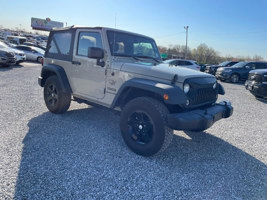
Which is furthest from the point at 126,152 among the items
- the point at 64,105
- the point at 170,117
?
the point at 64,105

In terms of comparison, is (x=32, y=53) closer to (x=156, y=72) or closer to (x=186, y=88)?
(x=156, y=72)

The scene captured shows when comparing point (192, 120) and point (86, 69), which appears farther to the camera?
point (86, 69)

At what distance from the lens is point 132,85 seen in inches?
124

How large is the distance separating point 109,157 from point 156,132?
33.7 inches

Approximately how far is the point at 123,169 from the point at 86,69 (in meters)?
2.13

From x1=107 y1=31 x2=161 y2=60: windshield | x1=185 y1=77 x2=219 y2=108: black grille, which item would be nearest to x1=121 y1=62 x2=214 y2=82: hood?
x1=185 y1=77 x2=219 y2=108: black grille

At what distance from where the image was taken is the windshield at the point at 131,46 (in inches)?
147

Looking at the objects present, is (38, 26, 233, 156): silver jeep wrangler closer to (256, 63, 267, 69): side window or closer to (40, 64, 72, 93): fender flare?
(40, 64, 72, 93): fender flare

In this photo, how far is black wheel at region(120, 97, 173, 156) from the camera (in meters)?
2.91

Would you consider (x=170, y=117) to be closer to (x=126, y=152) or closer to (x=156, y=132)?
(x=156, y=132)

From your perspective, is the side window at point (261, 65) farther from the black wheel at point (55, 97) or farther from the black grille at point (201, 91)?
the black wheel at point (55, 97)

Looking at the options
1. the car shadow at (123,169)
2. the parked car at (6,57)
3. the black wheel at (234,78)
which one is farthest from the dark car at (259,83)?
the parked car at (6,57)

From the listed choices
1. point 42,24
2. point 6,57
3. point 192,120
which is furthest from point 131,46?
point 42,24

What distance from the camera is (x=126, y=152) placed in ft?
11.0
